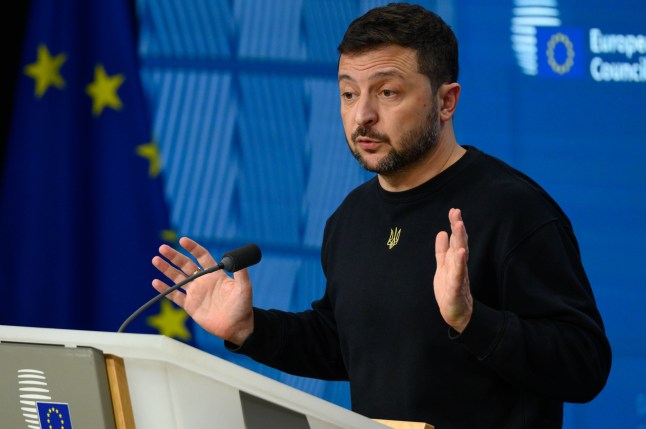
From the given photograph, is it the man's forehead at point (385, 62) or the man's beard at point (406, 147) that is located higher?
the man's forehead at point (385, 62)

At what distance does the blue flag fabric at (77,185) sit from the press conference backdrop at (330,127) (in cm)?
8

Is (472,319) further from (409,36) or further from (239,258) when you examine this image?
(409,36)

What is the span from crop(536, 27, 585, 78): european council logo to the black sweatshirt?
1.27 m

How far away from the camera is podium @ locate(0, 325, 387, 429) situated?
1.22 metres

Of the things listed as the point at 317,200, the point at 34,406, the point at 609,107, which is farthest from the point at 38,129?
the point at 34,406

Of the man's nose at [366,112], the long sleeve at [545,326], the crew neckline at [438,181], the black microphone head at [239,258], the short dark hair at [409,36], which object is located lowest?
the long sleeve at [545,326]

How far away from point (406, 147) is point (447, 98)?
0.17m

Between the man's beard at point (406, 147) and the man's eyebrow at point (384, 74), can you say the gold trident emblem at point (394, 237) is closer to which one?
the man's beard at point (406, 147)

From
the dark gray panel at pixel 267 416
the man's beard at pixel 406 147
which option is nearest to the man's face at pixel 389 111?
the man's beard at pixel 406 147

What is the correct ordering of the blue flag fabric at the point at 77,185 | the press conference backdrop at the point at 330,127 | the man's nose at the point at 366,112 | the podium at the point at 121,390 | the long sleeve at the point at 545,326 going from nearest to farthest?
the podium at the point at 121,390 → the long sleeve at the point at 545,326 → the man's nose at the point at 366,112 → the press conference backdrop at the point at 330,127 → the blue flag fabric at the point at 77,185

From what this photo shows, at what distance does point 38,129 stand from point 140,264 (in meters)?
0.62

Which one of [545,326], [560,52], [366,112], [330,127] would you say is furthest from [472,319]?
[330,127]

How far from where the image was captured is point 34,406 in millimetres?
1291

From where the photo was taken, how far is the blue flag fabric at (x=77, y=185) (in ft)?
12.1
